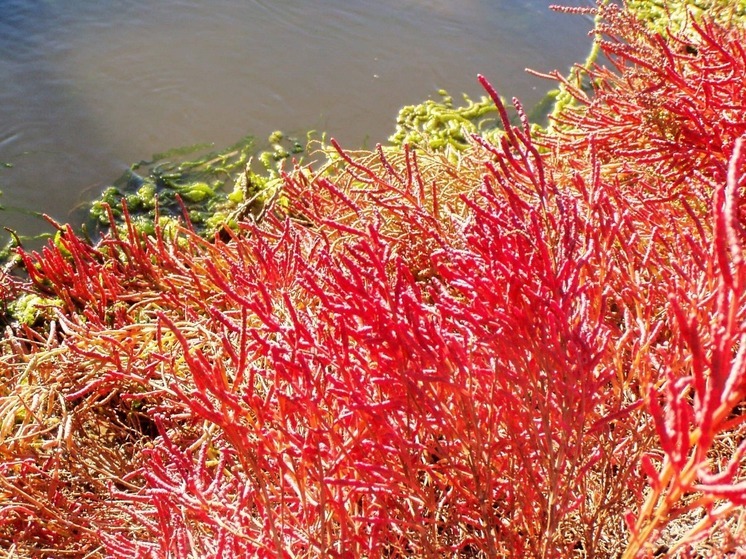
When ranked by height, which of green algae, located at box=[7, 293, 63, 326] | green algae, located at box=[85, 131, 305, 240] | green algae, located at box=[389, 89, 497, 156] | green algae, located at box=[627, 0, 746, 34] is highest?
green algae, located at box=[627, 0, 746, 34]

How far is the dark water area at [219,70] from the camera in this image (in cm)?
318

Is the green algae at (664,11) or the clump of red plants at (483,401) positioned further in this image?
the green algae at (664,11)

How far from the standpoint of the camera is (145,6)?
4105 mm

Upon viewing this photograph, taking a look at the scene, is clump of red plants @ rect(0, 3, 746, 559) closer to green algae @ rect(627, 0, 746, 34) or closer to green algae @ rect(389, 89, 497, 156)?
green algae @ rect(389, 89, 497, 156)

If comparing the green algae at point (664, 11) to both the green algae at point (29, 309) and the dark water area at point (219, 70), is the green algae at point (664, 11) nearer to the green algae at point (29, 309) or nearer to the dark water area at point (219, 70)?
the dark water area at point (219, 70)

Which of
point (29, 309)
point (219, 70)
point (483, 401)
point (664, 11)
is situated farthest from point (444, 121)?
point (483, 401)

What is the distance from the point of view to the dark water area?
318 centimetres

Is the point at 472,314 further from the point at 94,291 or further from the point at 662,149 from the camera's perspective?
the point at 94,291

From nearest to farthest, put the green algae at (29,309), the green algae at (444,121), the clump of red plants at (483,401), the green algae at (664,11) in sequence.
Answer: the clump of red plants at (483,401), the green algae at (29,309), the green algae at (444,121), the green algae at (664,11)

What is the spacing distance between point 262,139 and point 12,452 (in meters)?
2.21

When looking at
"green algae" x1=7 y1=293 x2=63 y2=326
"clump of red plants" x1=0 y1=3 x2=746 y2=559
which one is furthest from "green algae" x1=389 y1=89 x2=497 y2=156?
"clump of red plants" x1=0 y1=3 x2=746 y2=559

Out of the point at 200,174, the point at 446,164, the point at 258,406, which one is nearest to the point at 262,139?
the point at 200,174

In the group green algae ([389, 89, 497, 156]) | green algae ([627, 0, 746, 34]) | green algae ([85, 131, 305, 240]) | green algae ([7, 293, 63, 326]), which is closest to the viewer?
green algae ([7, 293, 63, 326])

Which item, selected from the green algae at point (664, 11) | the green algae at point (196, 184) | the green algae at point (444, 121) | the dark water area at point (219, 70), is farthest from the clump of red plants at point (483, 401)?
the green algae at point (664, 11)
